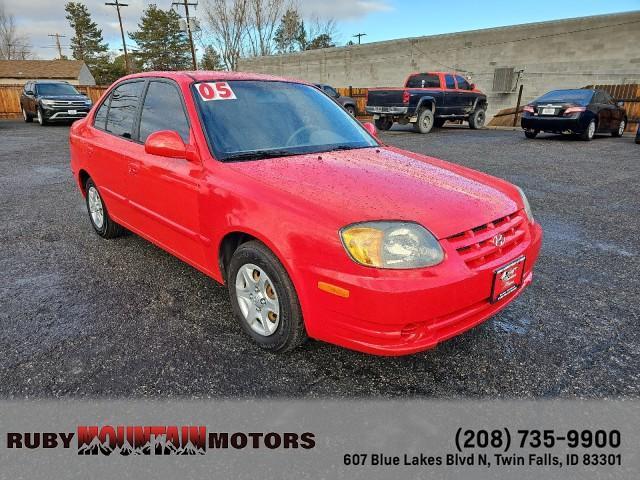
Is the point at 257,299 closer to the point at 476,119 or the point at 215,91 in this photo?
the point at 215,91

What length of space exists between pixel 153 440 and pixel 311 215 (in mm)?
1240

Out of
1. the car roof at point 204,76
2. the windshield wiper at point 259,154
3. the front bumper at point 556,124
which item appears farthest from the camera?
the front bumper at point 556,124

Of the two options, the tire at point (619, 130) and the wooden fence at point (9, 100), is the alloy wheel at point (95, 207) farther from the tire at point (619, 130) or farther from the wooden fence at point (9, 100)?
the wooden fence at point (9, 100)

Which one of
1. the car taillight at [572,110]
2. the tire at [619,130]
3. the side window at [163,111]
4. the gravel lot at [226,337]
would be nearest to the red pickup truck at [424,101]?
the car taillight at [572,110]

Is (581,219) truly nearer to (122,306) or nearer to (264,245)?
(264,245)

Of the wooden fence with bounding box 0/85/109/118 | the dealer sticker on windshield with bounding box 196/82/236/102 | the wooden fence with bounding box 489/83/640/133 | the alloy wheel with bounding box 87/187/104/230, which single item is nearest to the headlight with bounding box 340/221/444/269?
the dealer sticker on windshield with bounding box 196/82/236/102

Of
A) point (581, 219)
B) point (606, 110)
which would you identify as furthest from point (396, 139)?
point (581, 219)

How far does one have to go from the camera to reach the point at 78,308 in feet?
9.89

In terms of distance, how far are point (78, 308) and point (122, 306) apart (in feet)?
0.98

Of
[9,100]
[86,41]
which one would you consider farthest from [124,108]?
[86,41]

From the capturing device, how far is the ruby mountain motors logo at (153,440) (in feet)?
6.11

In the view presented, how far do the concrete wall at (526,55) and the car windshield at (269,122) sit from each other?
→ 19.5 meters

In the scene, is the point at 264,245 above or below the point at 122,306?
above

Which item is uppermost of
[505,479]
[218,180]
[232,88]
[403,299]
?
[232,88]
